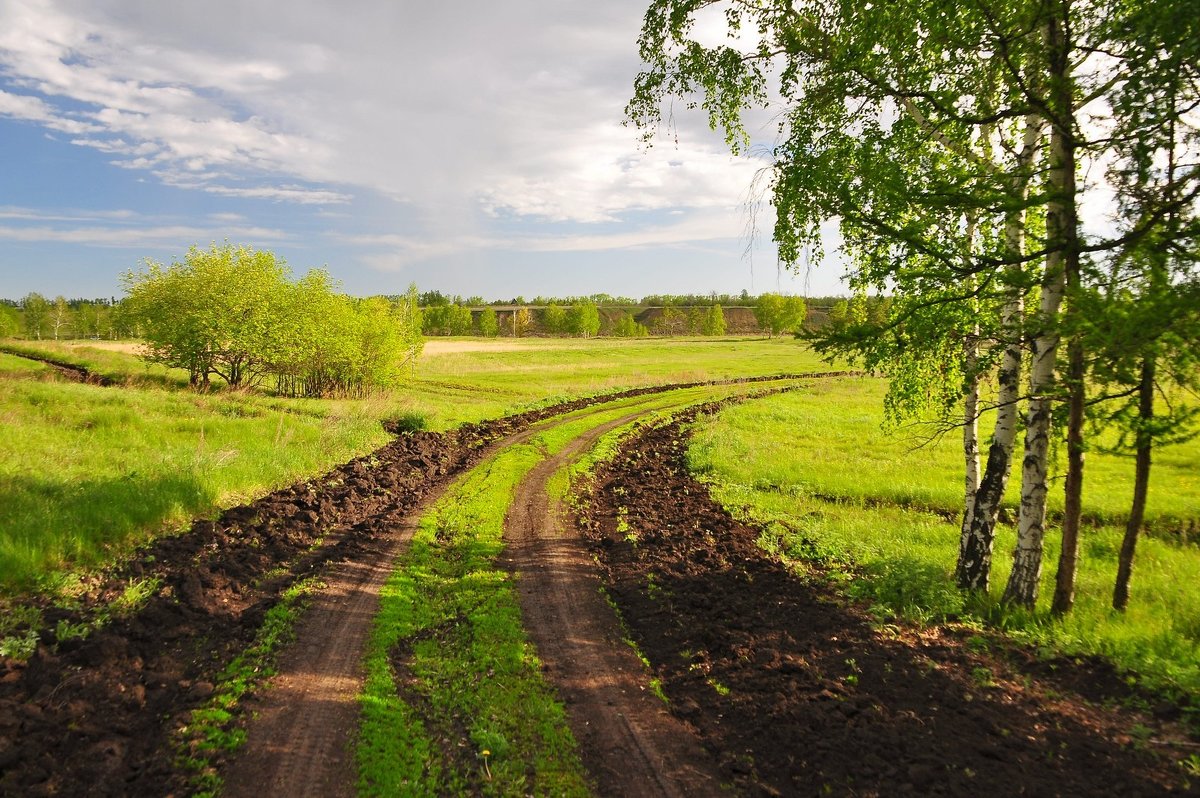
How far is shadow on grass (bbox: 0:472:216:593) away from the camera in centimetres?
910

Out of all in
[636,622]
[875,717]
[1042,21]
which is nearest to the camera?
[875,717]

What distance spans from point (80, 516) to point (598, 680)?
10.0 metres

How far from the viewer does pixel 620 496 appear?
53.8 feet

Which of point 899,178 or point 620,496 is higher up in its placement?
point 899,178

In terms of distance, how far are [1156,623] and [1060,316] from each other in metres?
5.26

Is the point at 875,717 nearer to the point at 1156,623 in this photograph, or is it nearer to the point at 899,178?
the point at 1156,623

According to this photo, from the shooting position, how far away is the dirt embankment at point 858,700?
5355mm

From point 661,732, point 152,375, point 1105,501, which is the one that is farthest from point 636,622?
point 152,375

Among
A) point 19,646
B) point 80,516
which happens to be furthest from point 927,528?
point 80,516

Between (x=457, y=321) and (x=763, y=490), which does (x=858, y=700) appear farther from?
(x=457, y=321)

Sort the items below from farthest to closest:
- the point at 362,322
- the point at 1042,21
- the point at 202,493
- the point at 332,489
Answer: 1. the point at 362,322
2. the point at 332,489
3. the point at 202,493
4. the point at 1042,21

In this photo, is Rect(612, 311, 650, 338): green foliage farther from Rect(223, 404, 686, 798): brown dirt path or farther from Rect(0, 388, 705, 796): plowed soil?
Rect(223, 404, 686, 798): brown dirt path

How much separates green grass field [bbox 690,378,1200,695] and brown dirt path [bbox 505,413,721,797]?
4.33 metres

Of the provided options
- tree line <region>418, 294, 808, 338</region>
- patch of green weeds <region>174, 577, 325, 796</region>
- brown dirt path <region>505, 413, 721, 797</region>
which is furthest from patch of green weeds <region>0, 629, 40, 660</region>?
tree line <region>418, 294, 808, 338</region>
